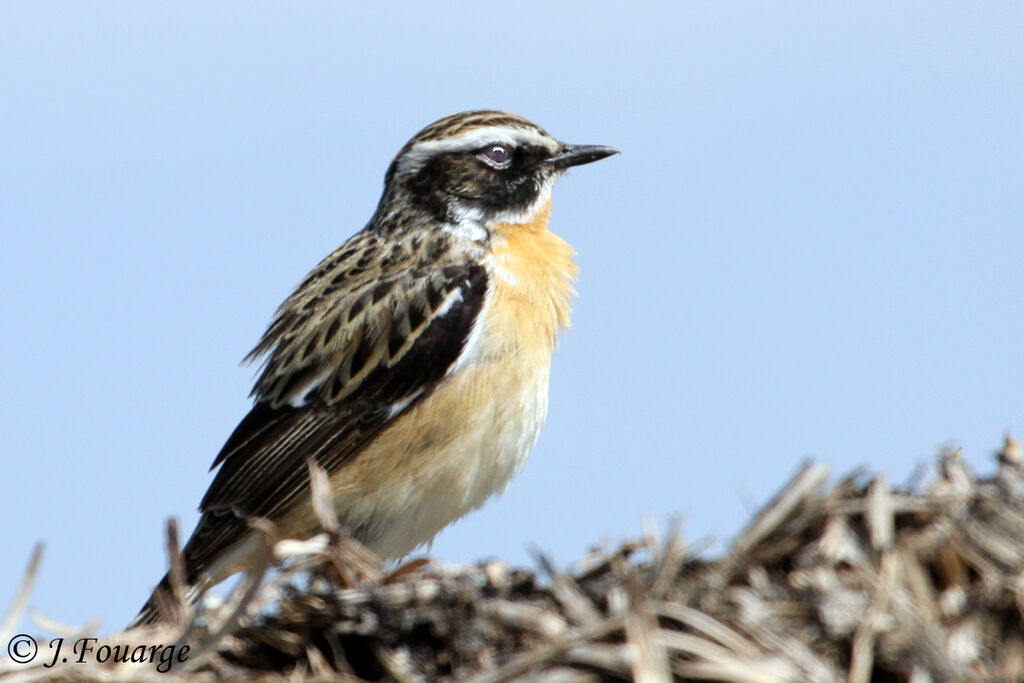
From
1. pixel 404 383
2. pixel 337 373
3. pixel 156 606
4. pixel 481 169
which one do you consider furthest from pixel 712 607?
pixel 481 169

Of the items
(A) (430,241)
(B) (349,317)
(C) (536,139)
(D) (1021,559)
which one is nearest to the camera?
(D) (1021,559)

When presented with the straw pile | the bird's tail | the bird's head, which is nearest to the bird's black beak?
the bird's head

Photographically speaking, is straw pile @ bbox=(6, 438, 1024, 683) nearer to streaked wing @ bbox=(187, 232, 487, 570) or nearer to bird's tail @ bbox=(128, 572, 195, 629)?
bird's tail @ bbox=(128, 572, 195, 629)

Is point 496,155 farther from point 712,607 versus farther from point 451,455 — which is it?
point 712,607

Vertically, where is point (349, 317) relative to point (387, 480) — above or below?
above

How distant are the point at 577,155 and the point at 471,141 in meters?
0.83

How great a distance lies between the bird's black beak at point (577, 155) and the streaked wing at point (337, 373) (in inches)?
60.5

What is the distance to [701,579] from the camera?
4.42 meters

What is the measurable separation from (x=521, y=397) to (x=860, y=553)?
4.39 meters

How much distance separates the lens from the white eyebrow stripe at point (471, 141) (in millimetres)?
10281

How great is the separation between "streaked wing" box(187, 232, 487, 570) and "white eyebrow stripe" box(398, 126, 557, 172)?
3.68 ft

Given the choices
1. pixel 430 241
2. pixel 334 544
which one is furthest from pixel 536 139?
pixel 334 544

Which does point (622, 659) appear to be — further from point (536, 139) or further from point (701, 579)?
point (536, 139)

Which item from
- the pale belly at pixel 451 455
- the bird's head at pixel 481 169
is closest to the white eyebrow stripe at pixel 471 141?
the bird's head at pixel 481 169
